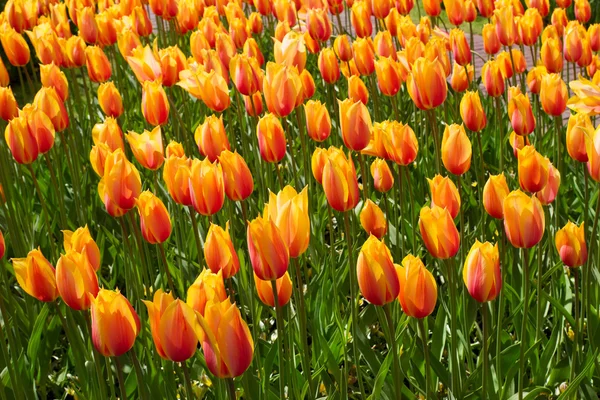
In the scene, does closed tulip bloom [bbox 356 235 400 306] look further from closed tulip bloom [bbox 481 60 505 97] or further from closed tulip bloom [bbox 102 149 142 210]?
closed tulip bloom [bbox 481 60 505 97]

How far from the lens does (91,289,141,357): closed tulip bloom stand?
141cm

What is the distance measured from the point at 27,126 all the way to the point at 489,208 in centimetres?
127

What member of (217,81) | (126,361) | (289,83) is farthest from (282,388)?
(217,81)

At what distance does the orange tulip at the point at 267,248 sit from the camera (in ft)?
5.00

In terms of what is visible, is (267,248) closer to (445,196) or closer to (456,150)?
(445,196)

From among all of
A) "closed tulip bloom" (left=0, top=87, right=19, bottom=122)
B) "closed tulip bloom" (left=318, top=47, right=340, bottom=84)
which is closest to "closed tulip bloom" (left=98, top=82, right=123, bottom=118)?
"closed tulip bloom" (left=0, top=87, right=19, bottom=122)

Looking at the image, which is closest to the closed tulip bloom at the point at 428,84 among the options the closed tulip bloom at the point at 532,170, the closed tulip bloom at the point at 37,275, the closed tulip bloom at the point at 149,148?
the closed tulip bloom at the point at 532,170

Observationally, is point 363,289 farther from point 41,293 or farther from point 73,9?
point 73,9

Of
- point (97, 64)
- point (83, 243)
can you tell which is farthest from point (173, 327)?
point (97, 64)

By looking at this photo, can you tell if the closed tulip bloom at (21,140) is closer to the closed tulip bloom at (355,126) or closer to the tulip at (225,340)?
the closed tulip bloom at (355,126)

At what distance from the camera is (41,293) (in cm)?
174

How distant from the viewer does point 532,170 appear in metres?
2.00

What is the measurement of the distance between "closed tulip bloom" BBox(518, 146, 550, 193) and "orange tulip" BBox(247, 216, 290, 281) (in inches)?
28.7

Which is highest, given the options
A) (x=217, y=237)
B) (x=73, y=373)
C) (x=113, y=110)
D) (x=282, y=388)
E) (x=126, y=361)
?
(x=217, y=237)
